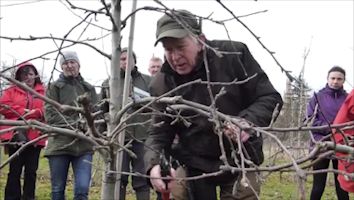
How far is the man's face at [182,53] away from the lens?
2465 millimetres

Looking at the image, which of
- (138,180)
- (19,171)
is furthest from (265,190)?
(19,171)

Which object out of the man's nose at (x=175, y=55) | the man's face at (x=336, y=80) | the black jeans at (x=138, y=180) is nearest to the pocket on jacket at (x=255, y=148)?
the man's nose at (x=175, y=55)

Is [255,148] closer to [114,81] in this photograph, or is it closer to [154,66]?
[114,81]

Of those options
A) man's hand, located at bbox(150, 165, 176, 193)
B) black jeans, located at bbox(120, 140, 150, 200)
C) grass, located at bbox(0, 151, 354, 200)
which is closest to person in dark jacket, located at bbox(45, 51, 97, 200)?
black jeans, located at bbox(120, 140, 150, 200)

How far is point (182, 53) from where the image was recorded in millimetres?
2557

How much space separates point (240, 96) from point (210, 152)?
0.31m

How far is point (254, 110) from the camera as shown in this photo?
264 cm

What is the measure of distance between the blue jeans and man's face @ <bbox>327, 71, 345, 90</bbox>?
2700 mm

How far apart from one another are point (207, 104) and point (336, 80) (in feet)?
12.2

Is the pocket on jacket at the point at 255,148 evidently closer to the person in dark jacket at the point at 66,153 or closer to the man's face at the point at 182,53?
the man's face at the point at 182,53

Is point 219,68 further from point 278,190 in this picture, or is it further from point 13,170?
point 278,190

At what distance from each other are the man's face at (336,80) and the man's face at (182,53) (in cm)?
375

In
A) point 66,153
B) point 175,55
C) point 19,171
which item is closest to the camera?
point 175,55

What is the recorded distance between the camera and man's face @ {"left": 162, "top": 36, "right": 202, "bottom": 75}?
2465mm
